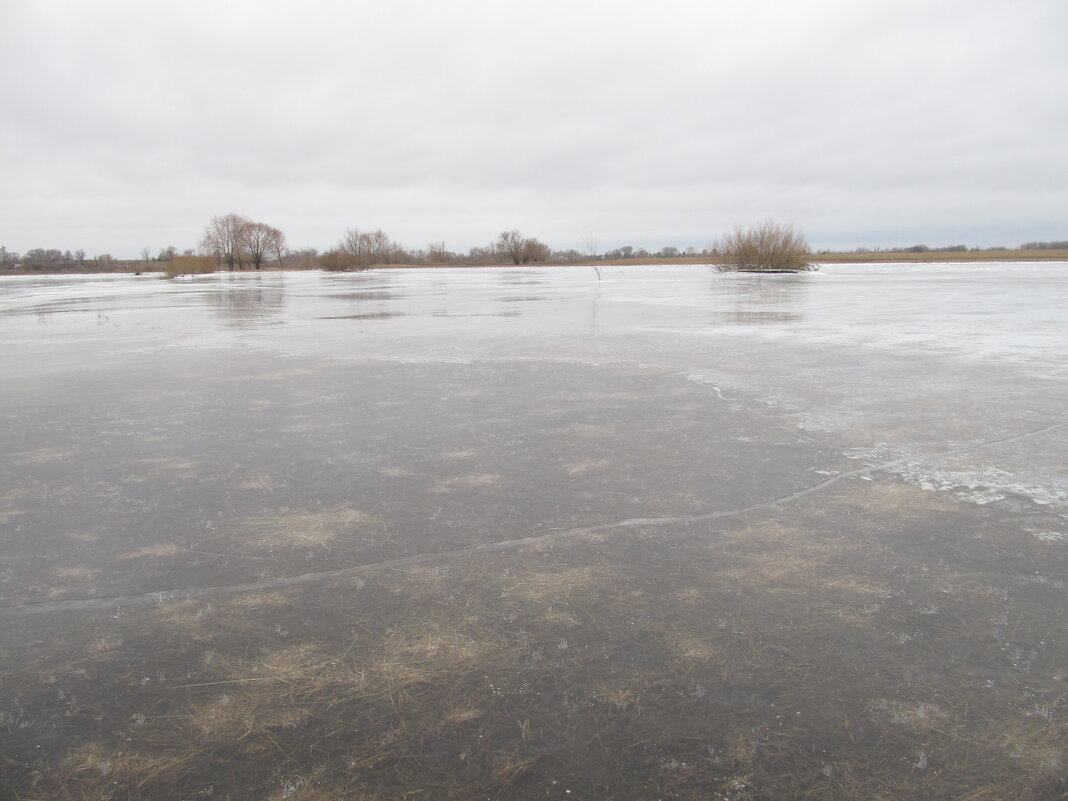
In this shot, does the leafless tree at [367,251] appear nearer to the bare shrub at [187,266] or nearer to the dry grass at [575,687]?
the bare shrub at [187,266]

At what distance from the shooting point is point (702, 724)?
1.95 meters

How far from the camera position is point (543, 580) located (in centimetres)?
279

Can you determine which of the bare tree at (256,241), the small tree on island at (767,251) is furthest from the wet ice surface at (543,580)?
the bare tree at (256,241)

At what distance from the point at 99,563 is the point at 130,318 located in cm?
1502

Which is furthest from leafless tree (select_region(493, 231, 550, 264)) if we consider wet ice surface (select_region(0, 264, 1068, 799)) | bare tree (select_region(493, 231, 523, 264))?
wet ice surface (select_region(0, 264, 1068, 799))

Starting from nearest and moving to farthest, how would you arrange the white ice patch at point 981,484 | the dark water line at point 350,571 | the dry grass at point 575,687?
1. the dry grass at point 575,687
2. the dark water line at point 350,571
3. the white ice patch at point 981,484

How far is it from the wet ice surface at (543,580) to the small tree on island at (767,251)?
35.3 metres

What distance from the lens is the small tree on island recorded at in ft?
129

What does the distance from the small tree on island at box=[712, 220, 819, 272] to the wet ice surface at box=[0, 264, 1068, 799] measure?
35.3 meters

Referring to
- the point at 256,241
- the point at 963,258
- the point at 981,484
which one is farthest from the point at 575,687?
the point at 256,241

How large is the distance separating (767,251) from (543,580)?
40630mm

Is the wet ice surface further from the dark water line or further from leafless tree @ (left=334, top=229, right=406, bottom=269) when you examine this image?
leafless tree @ (left=334, top=229, right=406, bottom=269)

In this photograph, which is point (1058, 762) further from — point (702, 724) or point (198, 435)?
point (198, 435)

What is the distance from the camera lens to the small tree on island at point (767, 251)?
39438 millimetres
